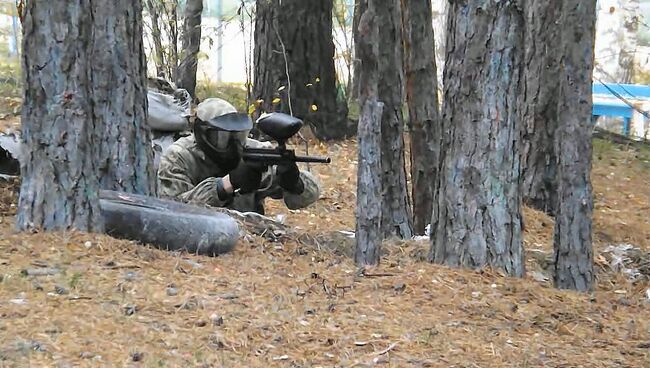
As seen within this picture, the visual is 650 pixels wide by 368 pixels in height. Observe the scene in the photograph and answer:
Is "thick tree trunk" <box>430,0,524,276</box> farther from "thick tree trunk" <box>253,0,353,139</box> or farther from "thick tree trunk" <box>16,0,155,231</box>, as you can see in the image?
"thick tree trunk" <box>253,0,353,139</box>

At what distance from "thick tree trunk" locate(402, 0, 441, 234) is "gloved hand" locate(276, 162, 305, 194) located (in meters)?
1.26

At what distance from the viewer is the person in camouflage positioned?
19.7 feet

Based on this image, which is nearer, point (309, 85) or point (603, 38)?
point (309, 85)

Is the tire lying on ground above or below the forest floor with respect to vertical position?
above

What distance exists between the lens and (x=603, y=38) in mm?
20547

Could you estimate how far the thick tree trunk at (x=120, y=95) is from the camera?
5.47 meters

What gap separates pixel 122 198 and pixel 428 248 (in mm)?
1747

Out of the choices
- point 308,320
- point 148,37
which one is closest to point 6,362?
point 308,320

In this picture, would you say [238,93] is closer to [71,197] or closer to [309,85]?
[309,85]

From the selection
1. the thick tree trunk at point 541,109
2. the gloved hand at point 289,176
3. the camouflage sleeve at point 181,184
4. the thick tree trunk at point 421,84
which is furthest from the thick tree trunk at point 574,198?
the thick tree trunk at point 541,109

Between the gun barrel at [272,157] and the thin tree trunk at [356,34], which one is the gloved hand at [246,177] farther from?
the thin tree trunk at [356,34]

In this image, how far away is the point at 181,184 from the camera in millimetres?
6582

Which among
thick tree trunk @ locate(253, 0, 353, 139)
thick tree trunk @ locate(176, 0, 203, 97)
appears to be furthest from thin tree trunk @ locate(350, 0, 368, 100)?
thick tree trunk @ locate(176, 0, 203, 97)

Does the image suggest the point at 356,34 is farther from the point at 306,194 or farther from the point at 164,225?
the point at 164,225
